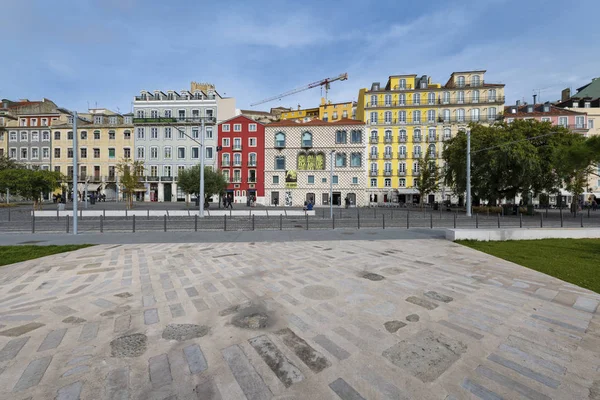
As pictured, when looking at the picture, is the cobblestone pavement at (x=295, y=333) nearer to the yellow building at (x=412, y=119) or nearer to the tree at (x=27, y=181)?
the tree at (x=27, y=181)

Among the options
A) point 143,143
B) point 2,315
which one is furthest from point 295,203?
point 2,315

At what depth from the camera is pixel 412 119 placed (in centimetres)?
4991

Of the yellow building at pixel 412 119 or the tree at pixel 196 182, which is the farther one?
the yellow building at pixel 412 119

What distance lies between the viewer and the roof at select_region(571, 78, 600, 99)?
183 feet

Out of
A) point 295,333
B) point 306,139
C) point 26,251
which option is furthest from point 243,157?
point 295,333

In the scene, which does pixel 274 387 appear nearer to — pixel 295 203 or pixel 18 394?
pixel 18 394

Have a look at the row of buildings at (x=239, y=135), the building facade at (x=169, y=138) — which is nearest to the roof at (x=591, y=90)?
the row of buildings at (x=239, y=135)

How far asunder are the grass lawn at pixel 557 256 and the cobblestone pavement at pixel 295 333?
74 centimetres

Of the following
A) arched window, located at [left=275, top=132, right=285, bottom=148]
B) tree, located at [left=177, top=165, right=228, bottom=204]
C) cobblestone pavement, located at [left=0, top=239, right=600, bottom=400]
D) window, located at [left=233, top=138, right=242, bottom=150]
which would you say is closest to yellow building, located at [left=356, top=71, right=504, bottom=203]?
arched window, located at [left=275, top=132, right=285, bottom=148]

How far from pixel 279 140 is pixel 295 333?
1759 inches

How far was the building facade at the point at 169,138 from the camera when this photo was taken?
162ft

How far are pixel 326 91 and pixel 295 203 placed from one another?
172ft

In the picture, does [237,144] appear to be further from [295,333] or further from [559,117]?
[559,117]

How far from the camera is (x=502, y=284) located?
5809 millimetres
